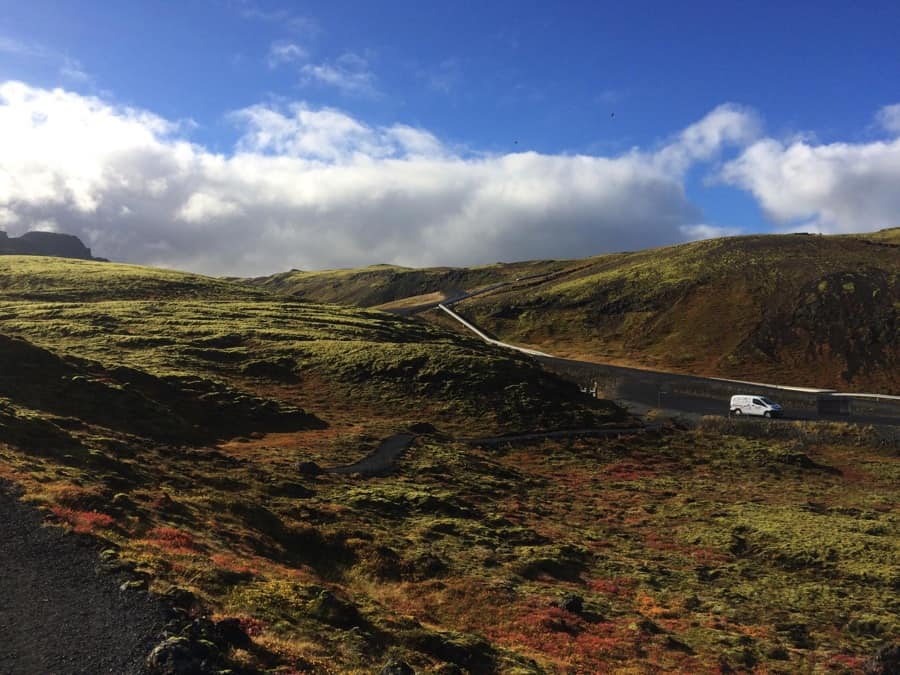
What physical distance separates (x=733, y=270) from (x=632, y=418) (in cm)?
9310

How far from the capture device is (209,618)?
13.3 m

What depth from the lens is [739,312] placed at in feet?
390

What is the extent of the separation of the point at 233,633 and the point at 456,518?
2073 centimetres

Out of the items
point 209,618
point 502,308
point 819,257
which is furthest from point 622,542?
point 819,257

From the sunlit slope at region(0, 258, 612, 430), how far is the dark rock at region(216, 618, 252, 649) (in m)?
46.0

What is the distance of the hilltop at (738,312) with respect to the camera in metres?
99.1

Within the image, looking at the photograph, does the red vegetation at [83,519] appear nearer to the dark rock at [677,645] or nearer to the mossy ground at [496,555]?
the mossy ground at [496,555]

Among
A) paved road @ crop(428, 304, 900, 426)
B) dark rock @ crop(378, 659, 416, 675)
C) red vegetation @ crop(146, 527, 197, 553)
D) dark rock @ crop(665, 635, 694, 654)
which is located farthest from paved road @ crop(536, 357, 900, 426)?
dark rock @ crop(378, 659, 416, 675)

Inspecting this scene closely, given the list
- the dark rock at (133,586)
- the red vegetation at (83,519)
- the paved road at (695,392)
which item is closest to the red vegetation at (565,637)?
the dark rock at (133,586)

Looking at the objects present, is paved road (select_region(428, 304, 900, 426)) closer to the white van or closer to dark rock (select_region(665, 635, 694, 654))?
the white van

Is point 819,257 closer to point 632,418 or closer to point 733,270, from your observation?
point 733,270

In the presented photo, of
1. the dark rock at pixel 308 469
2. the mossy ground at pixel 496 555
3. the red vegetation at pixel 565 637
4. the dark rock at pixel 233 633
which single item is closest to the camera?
the dark rock at pixel 233 633

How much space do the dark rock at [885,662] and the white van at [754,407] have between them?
50.9 m

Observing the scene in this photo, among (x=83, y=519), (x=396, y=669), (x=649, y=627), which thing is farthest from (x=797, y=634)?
(x=83, y=519)
